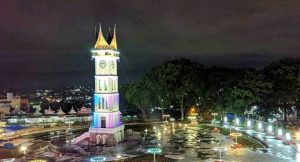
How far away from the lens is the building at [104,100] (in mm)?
49812

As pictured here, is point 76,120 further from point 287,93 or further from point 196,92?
point 287,93

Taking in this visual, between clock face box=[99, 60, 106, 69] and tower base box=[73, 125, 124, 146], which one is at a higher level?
clock face box=[99, 60, 106, 69]

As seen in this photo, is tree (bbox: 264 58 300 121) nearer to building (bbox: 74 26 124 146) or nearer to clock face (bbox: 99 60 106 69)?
building (bbox: 74 26 124 146)

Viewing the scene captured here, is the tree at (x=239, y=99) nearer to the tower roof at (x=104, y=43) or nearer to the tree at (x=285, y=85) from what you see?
the tree at (x=285, y=85)

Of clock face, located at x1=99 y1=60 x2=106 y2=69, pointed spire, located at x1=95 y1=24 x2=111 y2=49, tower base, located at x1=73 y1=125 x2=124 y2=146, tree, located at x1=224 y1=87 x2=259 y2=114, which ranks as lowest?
tower base, located at x1=73 y1=125 x2=124 y2=146

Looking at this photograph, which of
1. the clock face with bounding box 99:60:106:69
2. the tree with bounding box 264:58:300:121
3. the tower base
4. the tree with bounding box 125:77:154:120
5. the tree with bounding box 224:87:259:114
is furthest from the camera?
the tree with bounding box 125:77:154:120

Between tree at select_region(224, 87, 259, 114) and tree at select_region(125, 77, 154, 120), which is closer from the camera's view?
tree at select_region(224, 87, 259, 114)

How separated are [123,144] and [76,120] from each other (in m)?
26.2

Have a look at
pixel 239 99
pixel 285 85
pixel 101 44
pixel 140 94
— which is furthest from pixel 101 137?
pixel 285 85

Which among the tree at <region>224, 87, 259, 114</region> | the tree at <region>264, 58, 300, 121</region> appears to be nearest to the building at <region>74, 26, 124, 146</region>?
the tree at <region>224, 87, 259, 114</region>

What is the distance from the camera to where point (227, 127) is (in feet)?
206

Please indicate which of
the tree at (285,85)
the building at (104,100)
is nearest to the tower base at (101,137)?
the building at (104,100)

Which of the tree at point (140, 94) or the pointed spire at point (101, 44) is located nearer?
the pointed spire at point (101, 44)

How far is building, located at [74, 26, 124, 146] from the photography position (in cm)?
4981
